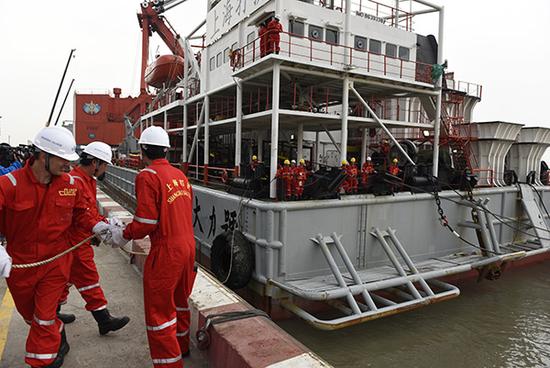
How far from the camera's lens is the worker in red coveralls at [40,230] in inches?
105

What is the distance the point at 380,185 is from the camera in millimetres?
7758

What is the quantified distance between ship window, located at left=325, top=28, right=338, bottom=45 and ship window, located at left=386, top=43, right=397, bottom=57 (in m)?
1.82

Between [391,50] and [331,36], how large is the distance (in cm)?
217

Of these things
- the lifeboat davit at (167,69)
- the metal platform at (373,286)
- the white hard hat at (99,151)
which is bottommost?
the metal platform at (373,286)

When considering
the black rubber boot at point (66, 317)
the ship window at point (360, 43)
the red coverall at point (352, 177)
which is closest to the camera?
the black rubber boot at point (66, 317)

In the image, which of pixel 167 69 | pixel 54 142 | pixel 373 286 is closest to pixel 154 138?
pixel 54 142

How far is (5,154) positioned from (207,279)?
217 inches

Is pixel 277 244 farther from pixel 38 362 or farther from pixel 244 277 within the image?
pixel 38 362

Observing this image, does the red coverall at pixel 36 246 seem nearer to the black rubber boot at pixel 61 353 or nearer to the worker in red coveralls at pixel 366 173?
the black rubber boot at pixel 61 353

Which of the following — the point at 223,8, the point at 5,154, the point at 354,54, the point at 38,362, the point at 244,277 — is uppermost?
the point at 223,8

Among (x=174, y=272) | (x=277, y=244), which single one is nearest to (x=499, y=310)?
(x=277, y=244)

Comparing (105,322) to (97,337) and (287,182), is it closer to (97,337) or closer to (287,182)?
(97,337)

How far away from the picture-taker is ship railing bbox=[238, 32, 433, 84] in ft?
29.7

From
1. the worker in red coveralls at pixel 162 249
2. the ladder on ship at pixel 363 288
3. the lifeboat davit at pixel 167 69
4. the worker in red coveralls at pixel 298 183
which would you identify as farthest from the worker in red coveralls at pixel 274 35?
the lifeboat davit at pixel 167 69
